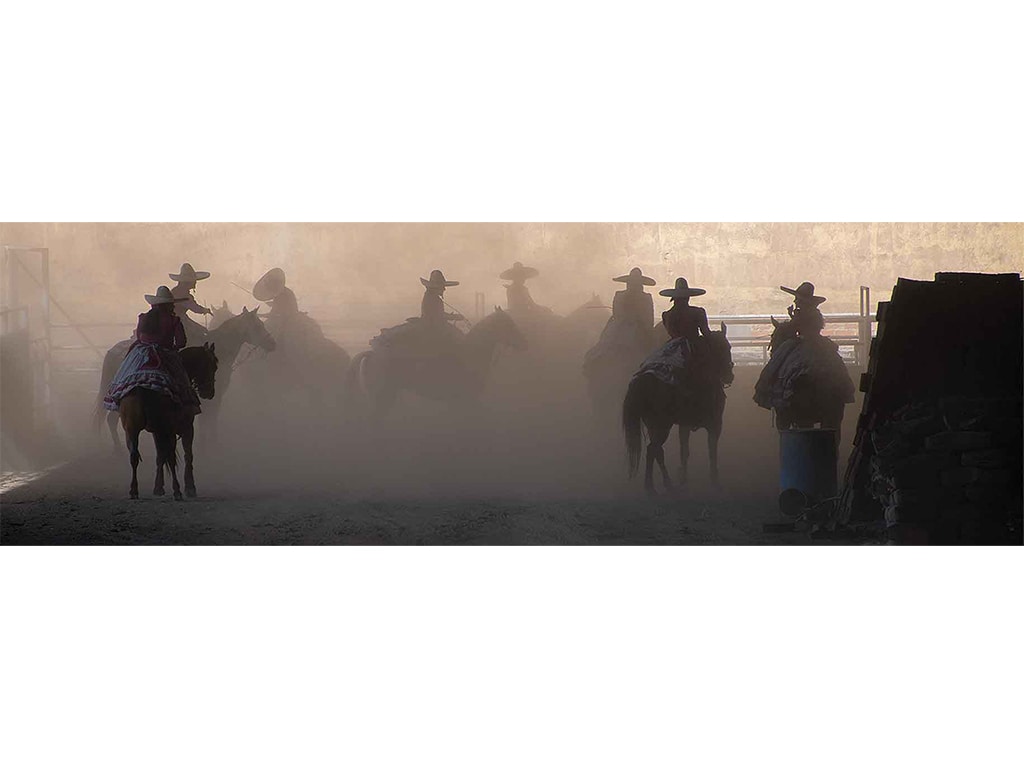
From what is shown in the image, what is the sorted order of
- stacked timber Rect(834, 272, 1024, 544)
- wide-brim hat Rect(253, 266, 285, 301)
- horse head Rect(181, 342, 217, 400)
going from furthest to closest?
horse head Rect(181, 342, 217, 400)
wide-brim hat Rect(253, 266, 285, 301)
stacked timber Rect(834, 272, 1024, 544)

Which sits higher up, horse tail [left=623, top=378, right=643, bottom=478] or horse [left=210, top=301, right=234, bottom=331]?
horse [left=210, top=301, right=234, bottom=331]

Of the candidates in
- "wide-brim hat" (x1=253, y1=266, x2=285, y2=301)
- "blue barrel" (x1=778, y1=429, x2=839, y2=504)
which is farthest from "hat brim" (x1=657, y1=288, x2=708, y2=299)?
"wide-brim hat" (x1=253, y1=266, x2=285, y2=301)

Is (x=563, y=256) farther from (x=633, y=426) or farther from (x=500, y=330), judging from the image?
(x=633, y=426)

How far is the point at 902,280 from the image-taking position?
9141mm

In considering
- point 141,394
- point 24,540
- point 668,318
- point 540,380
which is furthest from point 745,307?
point 24,540

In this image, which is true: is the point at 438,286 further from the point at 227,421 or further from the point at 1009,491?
the point at 1009,491

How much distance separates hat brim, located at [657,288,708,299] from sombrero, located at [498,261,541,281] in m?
0.83

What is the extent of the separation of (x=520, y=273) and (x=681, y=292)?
1053 mm

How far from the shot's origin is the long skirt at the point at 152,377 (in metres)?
9.36

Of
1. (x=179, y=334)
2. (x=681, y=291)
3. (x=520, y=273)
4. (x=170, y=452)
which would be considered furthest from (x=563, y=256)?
(x=170, y=452)

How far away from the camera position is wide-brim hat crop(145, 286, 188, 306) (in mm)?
9414

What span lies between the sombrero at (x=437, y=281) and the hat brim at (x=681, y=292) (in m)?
1.35

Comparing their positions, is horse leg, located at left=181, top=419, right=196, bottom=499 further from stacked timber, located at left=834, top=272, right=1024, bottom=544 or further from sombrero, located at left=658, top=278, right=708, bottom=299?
stacked timber, located at left=834, top=272, right=1024, bottom=544

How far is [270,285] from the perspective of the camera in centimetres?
941
